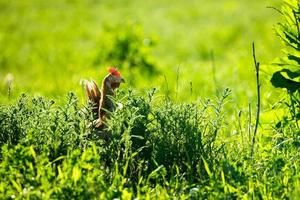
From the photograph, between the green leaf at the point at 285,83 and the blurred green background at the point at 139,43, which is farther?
the blurred green background at the point at 139,43

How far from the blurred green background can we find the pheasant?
1.15 meters

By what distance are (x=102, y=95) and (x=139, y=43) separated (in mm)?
6550

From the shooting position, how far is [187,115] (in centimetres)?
487

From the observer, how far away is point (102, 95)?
196 inches

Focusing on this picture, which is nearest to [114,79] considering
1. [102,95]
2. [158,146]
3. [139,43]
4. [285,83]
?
[102,95]

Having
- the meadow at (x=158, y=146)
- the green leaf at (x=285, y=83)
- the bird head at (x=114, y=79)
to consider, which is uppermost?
the bird head at (x=114, y=79)

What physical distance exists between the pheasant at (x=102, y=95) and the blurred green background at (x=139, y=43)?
1.15 meters

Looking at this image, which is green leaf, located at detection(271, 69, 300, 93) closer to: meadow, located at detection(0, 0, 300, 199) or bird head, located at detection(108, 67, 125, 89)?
meadow, located at detection(0, 0, 300, 199)

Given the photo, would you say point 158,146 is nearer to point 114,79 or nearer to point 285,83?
point 114,79

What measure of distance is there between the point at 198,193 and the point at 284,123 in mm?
1188

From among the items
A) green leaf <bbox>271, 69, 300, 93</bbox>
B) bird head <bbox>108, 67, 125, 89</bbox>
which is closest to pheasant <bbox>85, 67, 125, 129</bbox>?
bird head <bbox>108, 67, 125, 89</bbox>

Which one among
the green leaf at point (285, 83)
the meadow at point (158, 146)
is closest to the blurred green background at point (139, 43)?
the green leaf at point (285, 83)

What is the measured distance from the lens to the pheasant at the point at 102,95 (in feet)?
16.2

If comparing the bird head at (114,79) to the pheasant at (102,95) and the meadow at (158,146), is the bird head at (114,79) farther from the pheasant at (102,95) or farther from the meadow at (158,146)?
the meadow at (158,146)
